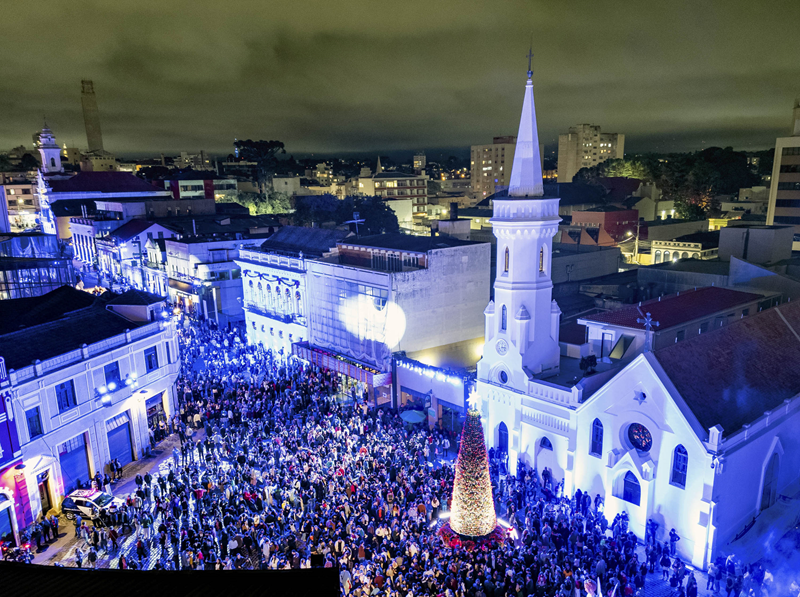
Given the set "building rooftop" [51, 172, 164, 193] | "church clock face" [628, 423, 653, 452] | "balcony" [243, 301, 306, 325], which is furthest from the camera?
"building rooftop" [51, 172, 164, 193]

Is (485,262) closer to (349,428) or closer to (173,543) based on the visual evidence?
(349,428)

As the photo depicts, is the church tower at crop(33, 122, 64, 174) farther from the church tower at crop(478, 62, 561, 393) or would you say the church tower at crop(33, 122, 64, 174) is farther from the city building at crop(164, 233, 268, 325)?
the church tower at crop(478, 62, 561, 393)

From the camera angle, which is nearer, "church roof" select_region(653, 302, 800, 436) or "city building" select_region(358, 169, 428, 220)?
"church roof" select_region(653, 302, 800, 436)

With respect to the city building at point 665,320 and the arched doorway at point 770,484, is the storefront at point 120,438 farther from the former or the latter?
the arched doorway at point 770,484

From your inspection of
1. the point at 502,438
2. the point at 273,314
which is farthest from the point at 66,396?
A: the point at 273,314

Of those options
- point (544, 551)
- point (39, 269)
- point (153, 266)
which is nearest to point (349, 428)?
point (544, 551)

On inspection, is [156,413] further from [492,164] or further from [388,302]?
[492,164]

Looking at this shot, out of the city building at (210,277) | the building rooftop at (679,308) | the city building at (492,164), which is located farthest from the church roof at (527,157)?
the city building at (492,164)

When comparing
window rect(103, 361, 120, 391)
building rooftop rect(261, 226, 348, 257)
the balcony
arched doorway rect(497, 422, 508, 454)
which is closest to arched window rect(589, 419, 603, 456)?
arched doorway rect(497, 422, 508, 454)
